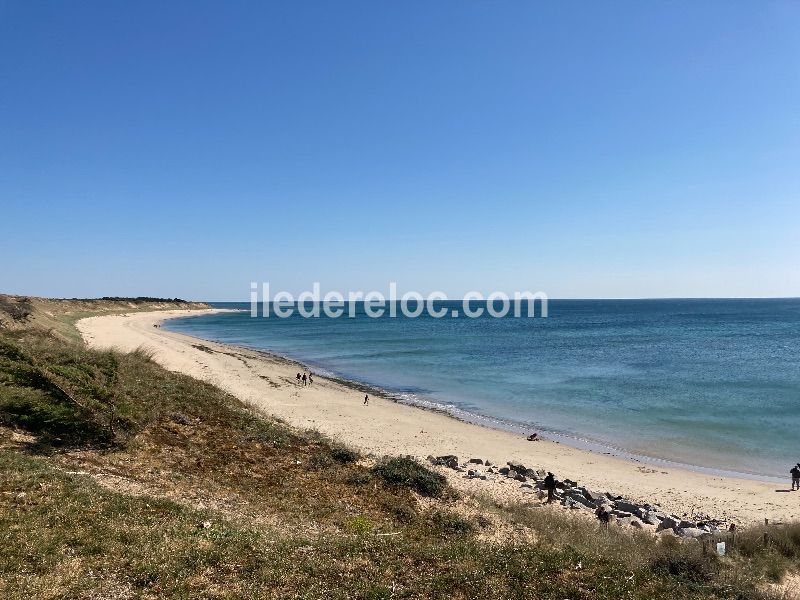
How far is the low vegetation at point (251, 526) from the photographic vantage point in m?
7.85

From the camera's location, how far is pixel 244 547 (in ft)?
29.3

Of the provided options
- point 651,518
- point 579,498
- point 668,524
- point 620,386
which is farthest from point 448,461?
point 620,386

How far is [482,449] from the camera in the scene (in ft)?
Answer: 80.5

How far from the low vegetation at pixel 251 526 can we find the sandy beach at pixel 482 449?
14.4 ft

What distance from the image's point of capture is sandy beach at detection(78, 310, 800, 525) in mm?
18125

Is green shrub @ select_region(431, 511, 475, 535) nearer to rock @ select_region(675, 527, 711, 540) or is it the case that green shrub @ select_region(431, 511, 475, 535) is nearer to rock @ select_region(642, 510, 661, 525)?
rock @ select_region(675, 527, 711, 540)

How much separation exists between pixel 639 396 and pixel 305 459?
100 feet

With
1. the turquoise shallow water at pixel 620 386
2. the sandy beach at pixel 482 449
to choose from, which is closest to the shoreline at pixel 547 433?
the turquoise shallow water at pixel 620 386

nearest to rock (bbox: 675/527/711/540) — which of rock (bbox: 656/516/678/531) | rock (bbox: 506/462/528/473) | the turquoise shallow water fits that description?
rock (bbox: 656/516/678/531)

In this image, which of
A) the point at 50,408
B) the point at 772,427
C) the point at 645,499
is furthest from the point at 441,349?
the point at 50,408

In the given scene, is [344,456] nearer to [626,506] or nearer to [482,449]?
[626,506]

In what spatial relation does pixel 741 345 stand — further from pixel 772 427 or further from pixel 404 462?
pixel 404 462

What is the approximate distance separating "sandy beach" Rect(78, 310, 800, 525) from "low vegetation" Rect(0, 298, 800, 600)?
173 inches

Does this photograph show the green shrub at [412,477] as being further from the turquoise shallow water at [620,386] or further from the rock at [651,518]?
the turquoise shallow water at [620,386]
